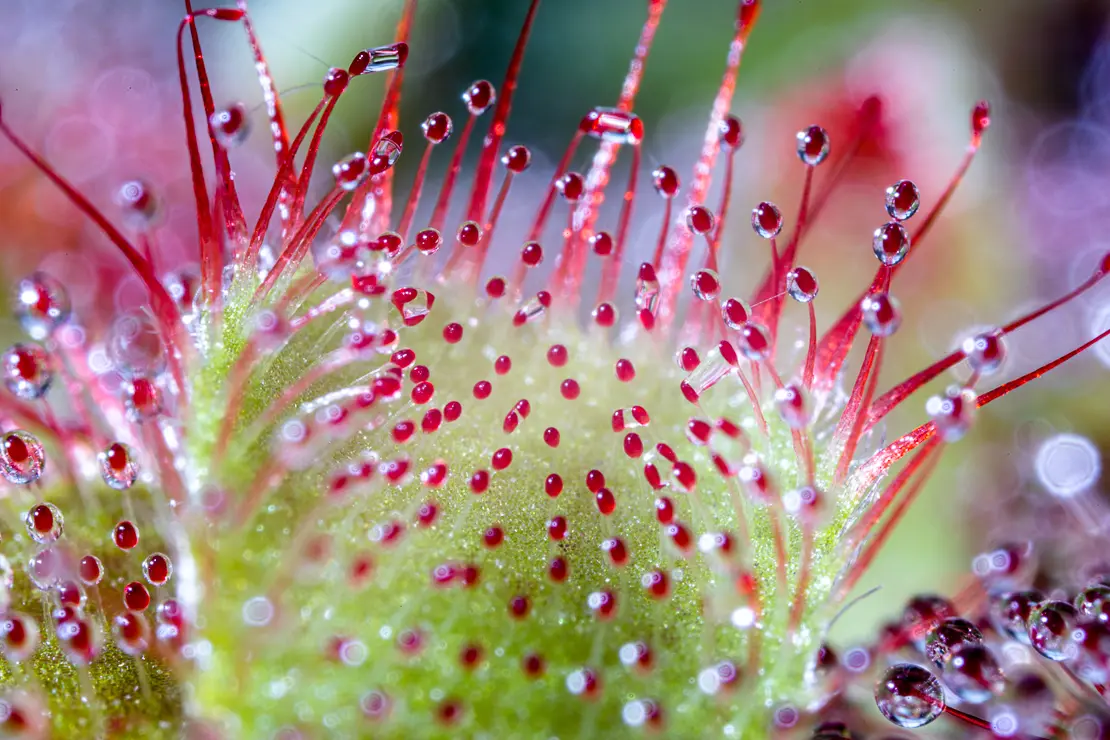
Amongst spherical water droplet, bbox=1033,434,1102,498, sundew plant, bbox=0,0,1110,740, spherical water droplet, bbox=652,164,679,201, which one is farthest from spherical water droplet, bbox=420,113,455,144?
spherical water droplet, bbox=1033,434,1102,498

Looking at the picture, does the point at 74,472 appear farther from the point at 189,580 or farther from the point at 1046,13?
the point at 1046,13

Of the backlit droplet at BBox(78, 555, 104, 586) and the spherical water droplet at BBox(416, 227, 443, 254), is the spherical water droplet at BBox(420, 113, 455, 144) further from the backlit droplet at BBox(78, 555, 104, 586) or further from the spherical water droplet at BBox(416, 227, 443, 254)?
the backlit droplet at BBox(78, 555, 104, 586)

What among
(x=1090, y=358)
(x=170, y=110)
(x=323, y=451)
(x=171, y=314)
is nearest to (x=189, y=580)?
(x=323, y=451)

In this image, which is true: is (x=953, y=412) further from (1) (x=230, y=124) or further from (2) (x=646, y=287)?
(1) (x=230, y=124)

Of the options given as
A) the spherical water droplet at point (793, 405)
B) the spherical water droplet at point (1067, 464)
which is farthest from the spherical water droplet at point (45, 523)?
the spherical water droplet at point (1067, 464)

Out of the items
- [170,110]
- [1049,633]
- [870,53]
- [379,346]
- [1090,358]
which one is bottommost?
[1049,633]

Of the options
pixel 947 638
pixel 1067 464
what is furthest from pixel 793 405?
pixel 1067 464
